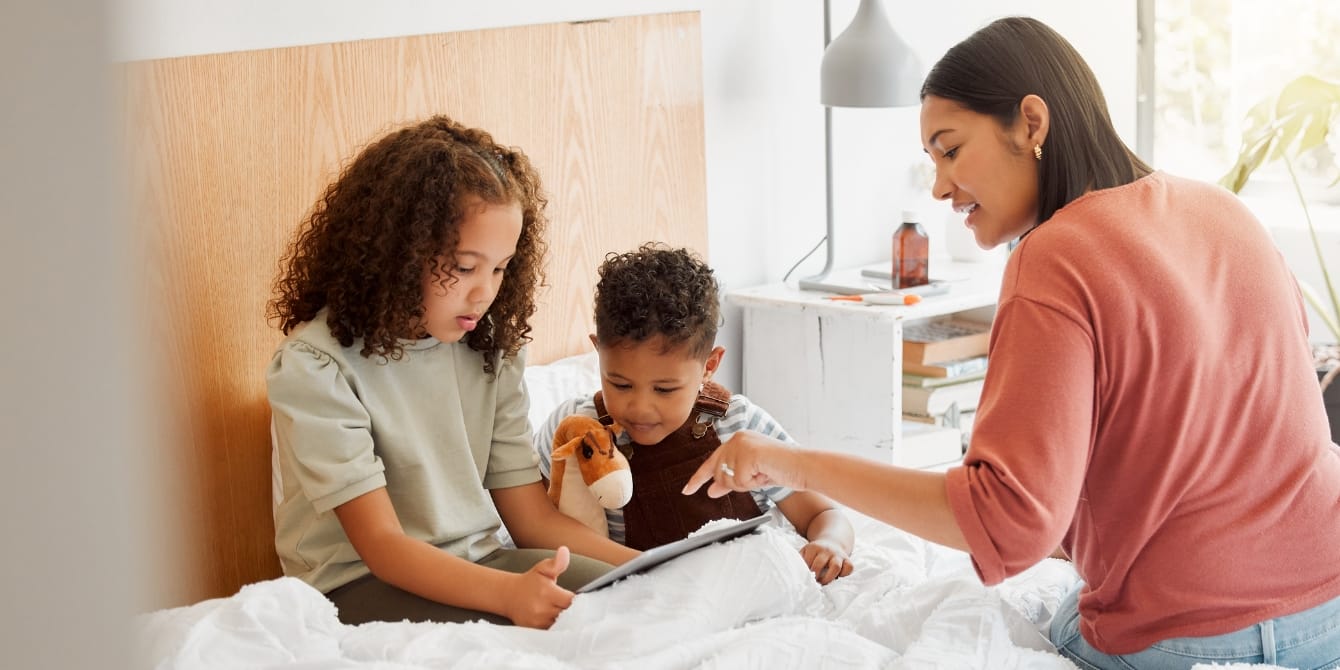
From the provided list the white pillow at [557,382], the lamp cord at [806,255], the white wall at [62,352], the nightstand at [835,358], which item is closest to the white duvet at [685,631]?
the white pillow at [557,382]

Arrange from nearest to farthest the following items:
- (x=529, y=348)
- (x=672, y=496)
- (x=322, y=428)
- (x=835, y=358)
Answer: (x=322, y=428), (x=672, y=496), (x=529, y=348), (x=835, y=358)

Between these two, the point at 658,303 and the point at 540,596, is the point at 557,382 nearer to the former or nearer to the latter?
the point at 658,303

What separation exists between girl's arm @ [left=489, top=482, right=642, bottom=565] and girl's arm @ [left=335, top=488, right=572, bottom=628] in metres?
0.19

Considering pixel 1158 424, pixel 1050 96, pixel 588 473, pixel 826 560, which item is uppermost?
pixel 1050 96

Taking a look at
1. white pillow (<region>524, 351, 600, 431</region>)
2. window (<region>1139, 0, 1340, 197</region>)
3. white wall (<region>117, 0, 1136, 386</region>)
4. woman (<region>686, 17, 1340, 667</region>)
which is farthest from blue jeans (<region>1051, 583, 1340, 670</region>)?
window (<region>1139, 0, 1340, 197</region>)

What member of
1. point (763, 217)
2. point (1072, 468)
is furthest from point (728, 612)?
point (763, 217)

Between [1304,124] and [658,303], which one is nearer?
[658,303]

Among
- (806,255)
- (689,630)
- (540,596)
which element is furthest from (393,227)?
(806,255)

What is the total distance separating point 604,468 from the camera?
1.40 m

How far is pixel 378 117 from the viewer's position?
1.75 metres

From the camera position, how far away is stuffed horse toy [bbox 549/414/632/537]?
1398 millimetres

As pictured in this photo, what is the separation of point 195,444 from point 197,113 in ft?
1.30

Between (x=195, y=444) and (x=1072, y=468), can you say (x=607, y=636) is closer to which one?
(x=1072, y=468)

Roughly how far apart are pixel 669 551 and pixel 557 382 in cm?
74
